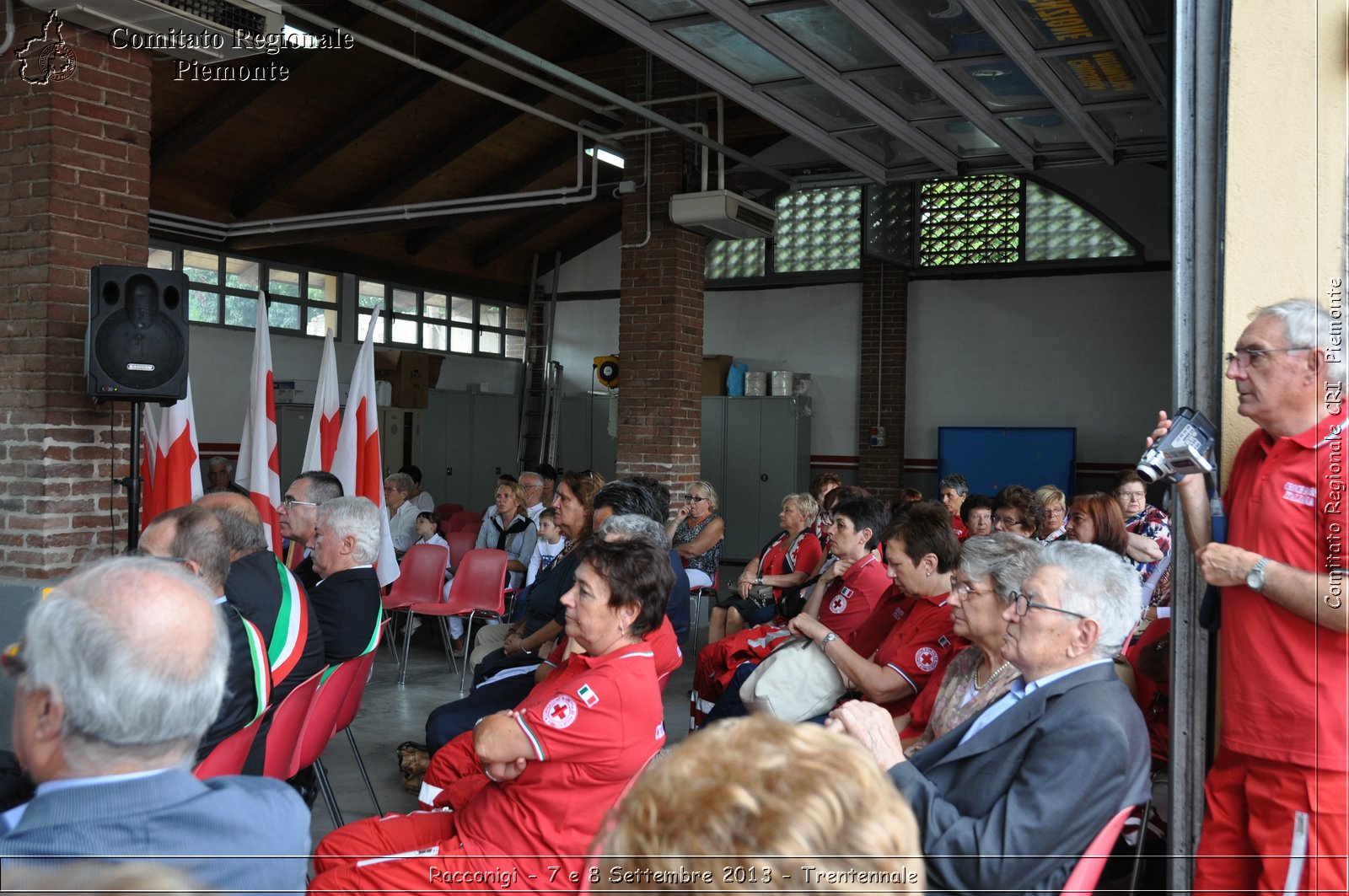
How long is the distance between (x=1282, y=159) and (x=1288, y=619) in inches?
38.2

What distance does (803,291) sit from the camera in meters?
14.1

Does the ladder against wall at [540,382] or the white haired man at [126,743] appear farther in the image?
the ladder against wall at [540,382]

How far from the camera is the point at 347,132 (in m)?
11.1

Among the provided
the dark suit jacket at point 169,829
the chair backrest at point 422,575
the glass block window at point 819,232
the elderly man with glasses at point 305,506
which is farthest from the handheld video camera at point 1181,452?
the glass block window at point 819,232

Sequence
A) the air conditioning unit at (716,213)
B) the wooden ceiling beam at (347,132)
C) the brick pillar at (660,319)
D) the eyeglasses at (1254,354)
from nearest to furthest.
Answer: the eyeglasses at (1254,354) → the air conditioning unit at (716,213) → the brick pillar at (660,319) → the wooden ceiling beam at (347,132)

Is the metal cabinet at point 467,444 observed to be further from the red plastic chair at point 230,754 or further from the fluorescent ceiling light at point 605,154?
the red plastic chair at point 230,754

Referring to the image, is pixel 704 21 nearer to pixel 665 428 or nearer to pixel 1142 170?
pixel 665 428

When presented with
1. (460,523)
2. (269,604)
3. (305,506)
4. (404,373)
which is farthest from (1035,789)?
(404,373)

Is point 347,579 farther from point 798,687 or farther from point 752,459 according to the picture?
point 752,459

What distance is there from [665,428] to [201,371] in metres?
5.88

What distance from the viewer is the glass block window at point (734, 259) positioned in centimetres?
1430

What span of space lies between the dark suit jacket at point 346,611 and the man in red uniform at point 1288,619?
2498mm

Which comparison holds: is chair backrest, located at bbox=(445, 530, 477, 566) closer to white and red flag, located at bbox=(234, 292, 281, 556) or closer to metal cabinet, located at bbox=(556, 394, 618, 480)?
white and red flag, located at bbox=(234, 292, 281, 556)

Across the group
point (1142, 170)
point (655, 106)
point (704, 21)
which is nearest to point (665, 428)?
point (655, 106)
